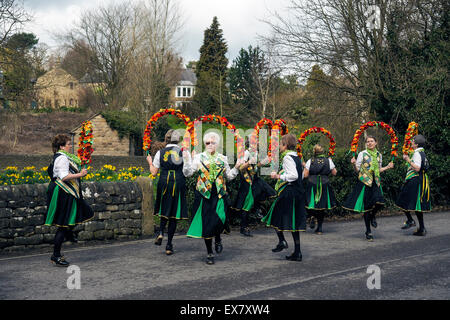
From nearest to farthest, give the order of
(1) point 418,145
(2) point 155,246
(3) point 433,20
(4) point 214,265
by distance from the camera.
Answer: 1. (4) point 214,265
2. (2) point 155,246
3. (1) point 418,145
4. (3) point 433,20

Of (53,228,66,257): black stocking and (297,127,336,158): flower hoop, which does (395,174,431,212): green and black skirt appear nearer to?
(297,127,336,158): flower hoop

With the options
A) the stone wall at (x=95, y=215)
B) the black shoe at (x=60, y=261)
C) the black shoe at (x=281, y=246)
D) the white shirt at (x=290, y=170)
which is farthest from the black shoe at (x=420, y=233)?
the black shoe at (x=60, y=261)

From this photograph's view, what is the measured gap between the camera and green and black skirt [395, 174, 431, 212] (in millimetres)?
10508

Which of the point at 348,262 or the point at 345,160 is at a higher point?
the point at 345,160

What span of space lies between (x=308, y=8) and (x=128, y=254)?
14215 mm

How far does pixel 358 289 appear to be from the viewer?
242 inches

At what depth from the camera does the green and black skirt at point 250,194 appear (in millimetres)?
10594

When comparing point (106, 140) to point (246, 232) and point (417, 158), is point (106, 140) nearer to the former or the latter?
point (246, 232)

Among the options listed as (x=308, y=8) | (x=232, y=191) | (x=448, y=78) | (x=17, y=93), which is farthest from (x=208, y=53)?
(x=232, y=191)

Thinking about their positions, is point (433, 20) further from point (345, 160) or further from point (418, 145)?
point (418, 145)

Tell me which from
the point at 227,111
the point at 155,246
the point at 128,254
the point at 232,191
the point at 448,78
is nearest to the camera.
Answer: the point at 128,254

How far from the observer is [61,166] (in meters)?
7.35

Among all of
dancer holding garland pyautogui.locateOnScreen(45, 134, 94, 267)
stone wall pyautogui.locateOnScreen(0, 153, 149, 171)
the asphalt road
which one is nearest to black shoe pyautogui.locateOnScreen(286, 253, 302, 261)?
the asphalt road

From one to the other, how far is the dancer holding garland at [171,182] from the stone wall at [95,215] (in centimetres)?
170
